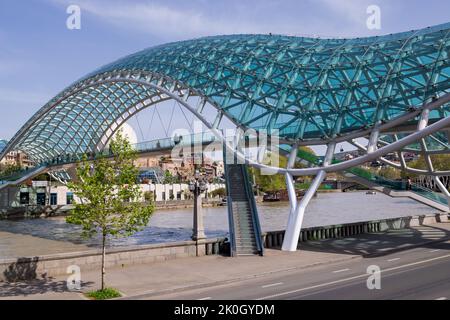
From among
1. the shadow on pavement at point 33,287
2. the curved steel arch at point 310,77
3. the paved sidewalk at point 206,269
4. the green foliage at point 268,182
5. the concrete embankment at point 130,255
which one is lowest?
the shadow on pavement at point 33,287

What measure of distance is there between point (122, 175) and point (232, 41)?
82.4 feet

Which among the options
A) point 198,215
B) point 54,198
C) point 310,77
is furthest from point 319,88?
point 54,198

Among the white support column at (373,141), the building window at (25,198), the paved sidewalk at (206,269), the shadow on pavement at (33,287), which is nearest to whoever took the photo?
the shadow on pavement at (33,287)

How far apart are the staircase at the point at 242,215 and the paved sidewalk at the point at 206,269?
1.03 m

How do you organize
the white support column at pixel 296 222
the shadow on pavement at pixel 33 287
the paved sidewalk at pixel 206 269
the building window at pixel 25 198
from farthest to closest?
1. the building window at pixel 25 198
2. the white support column at pixel 296 222
3. the paved sidewalk at pixel 206 269
4. the shadow on pavement at pixel 33 287

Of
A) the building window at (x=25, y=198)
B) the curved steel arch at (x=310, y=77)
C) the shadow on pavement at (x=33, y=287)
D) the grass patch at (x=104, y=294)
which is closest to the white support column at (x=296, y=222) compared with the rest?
the curved steel arch at (x=310, y=77)

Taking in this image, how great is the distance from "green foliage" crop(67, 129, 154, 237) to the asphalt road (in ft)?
11.6

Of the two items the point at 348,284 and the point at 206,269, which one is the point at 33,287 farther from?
the point at 348,284

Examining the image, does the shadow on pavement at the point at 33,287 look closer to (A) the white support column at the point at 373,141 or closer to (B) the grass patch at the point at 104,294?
(B) the grass patch at the point at 104,294

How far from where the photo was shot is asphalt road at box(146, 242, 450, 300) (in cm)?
1516

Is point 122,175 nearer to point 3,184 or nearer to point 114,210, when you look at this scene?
→ point 114,210

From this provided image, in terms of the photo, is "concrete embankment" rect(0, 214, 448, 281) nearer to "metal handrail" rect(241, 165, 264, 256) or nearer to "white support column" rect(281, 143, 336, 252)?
"metal handrail" rect(241, 165, 264, 256)

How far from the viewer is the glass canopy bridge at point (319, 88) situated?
87.4ft

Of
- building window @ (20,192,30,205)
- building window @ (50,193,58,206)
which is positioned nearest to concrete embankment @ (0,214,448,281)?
building window @ (20,192,30,205)
